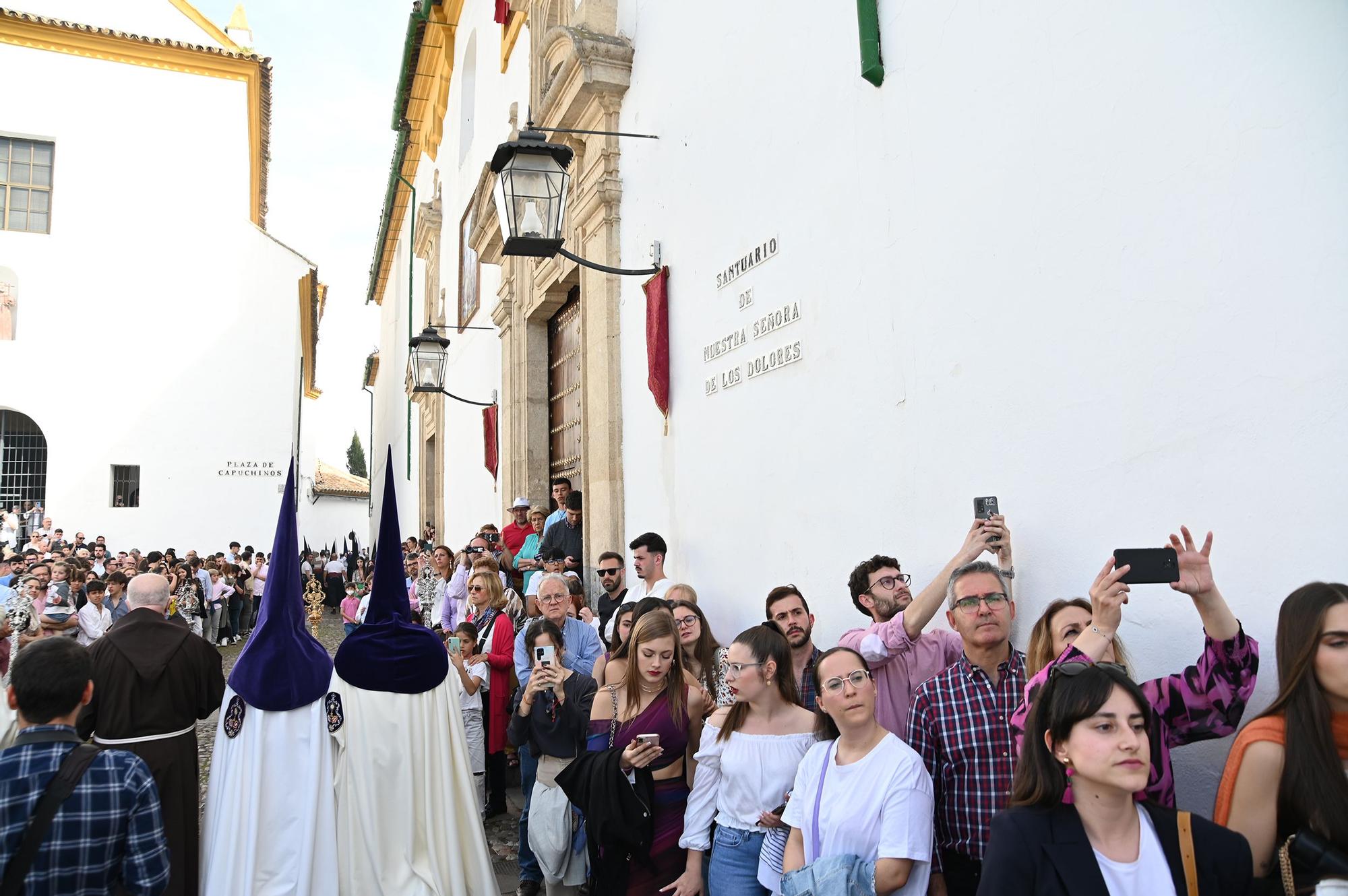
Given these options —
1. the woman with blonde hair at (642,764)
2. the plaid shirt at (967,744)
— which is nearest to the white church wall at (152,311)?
the woman with blonde hair at (642,764)

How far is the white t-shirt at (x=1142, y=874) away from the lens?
2.00 meters

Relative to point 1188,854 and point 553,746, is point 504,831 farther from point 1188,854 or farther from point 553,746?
point 1188,854

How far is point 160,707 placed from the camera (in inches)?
170

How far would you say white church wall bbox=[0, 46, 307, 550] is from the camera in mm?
21031

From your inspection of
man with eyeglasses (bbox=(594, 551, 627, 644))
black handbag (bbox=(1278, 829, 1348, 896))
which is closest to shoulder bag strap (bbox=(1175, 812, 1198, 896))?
black handbag (bbox=(1278, 829, 1348, 896))

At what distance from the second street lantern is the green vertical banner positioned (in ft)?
7.62

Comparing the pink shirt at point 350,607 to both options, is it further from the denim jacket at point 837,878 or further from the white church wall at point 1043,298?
the denim jacket at point 837,878

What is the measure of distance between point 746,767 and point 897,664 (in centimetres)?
76

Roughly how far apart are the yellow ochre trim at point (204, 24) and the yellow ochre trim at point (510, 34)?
12.9 m

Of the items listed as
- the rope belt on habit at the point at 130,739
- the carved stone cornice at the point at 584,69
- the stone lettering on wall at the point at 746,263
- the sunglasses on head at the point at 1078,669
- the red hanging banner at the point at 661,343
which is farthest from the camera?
the carved stone cornice at the point at 584,69

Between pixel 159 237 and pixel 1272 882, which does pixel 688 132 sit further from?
pixel 159 237

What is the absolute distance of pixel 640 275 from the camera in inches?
290

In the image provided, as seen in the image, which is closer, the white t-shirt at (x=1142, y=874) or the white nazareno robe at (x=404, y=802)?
the white t-shirt at (x=1142, y=874)

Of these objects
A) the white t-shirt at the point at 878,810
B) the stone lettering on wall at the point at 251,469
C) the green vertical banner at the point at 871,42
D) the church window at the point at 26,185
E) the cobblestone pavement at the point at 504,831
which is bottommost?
the cobblestone pavement at the point at 504,831
